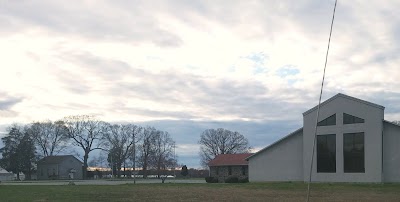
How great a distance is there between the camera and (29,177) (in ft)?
362

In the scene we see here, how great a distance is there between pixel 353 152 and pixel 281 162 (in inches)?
401

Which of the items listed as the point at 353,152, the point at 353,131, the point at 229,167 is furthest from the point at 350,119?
the point at 229,167

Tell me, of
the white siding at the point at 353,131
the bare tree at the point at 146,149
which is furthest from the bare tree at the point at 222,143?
the white siding at the point at 353,131

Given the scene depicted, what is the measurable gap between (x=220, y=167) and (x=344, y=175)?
33782mm

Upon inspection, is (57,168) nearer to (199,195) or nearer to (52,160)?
(52,160)

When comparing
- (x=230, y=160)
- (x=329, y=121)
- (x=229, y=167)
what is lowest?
(x=229, y=167)

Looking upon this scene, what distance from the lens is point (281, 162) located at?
61.2m

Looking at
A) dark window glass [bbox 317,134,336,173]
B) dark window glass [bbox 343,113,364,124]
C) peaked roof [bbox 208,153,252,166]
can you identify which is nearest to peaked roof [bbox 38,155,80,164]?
peaked roof [bbox 208,153,252,166]

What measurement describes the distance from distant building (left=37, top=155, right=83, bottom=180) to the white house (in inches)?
2671

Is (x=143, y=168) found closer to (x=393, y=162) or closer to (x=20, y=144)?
(x=20, y=144)

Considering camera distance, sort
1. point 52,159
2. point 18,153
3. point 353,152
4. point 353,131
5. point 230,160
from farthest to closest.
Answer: point 52,159 < point 18,153 < point 230,160 < point 353,131 < point 353,152

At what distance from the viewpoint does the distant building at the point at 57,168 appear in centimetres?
11194

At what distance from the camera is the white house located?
52.2 metres

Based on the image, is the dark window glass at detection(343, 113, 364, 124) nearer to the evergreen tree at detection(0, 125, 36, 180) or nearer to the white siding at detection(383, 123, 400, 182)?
the white siding at detection(383, 123, 400, 182)
